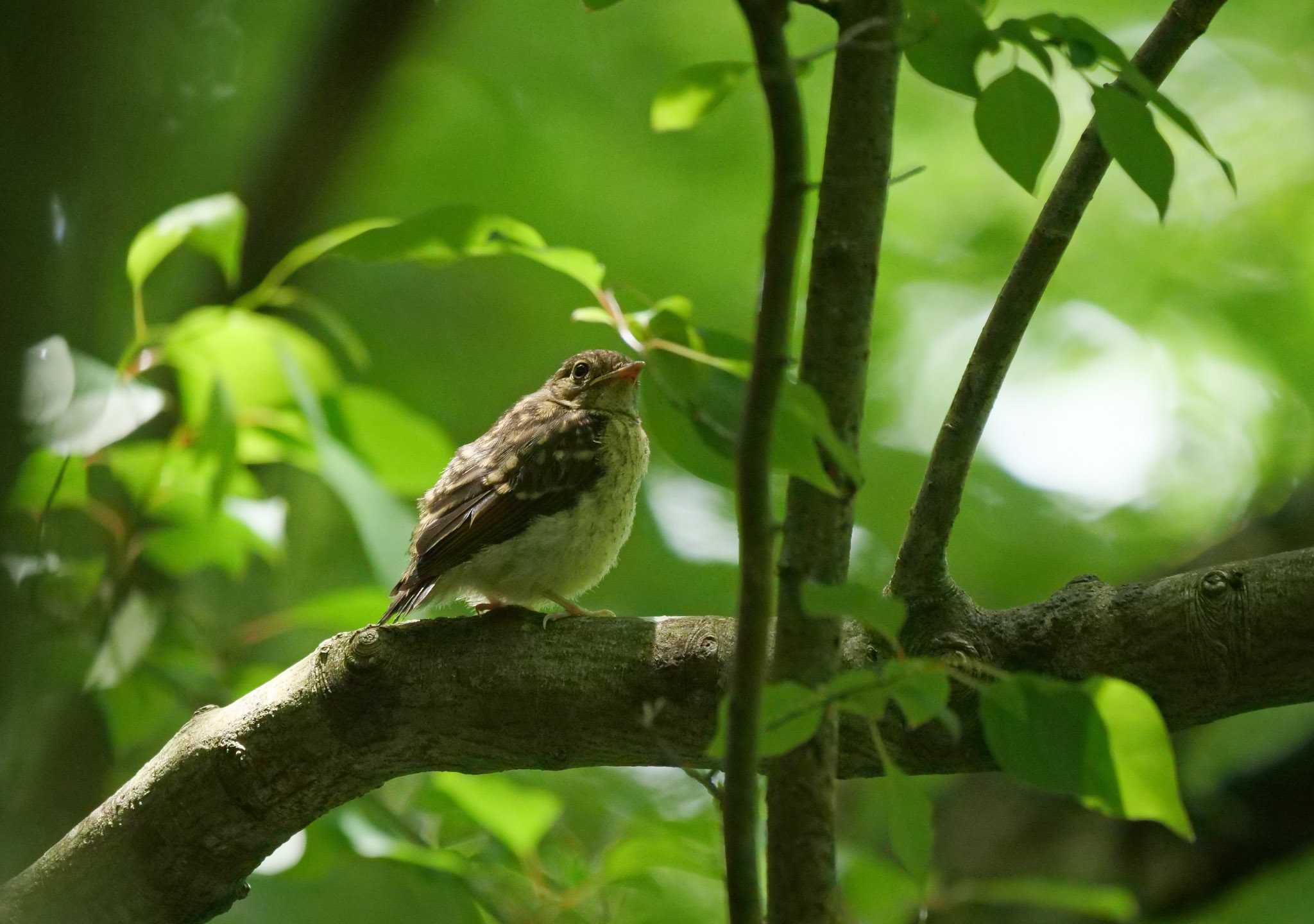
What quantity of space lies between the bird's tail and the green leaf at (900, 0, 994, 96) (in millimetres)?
2502

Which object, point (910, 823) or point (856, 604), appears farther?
point (910, 823)

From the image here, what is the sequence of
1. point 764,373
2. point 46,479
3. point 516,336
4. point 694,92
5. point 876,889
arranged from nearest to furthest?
point 764,373
point 694,92
point 876,889
point 46,479
point 516,336

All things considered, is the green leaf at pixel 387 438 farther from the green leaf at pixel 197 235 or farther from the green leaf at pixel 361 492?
the green leaf at pixel 197 235

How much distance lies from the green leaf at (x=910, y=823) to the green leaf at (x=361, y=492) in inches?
88.8

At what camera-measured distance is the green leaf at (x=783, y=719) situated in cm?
149

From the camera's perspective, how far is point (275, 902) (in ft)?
10.0

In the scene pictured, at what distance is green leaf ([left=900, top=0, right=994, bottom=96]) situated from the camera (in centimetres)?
157

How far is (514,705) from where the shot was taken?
2.62m

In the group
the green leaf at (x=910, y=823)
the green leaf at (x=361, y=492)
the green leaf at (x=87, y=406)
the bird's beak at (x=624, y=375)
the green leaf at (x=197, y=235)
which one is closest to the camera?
the green leaf at (x=910, y=823)

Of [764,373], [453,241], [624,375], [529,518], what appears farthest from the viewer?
[624,375]

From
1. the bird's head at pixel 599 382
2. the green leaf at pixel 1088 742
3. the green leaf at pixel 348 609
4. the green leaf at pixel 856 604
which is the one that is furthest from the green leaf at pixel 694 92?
the bird's head at pixel 599 382

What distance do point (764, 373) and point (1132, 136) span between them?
60 cm

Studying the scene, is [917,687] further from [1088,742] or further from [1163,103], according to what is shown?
[1163,103]

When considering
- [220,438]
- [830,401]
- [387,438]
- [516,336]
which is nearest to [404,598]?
[387,438]
